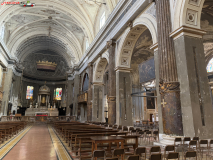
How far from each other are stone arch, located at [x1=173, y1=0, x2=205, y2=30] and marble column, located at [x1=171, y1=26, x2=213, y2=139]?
31 cm

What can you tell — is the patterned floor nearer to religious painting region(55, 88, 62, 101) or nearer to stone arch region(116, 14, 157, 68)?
stone arch region(116, 14, 157, 68)

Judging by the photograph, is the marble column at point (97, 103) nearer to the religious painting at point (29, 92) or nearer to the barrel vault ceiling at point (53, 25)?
the barrel vault ceiling at point (53, 25)

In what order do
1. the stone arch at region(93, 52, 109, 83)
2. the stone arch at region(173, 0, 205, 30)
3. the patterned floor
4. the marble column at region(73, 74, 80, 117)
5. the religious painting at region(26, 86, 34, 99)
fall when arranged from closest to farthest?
the patterned floor, the stone arch at region(173, 0, 205, 30), the stone arch at region(93, 52, 109, 83), the marble column at region(73, 74, 80, 117), the religious painting at region(26, 86, 34, 99)

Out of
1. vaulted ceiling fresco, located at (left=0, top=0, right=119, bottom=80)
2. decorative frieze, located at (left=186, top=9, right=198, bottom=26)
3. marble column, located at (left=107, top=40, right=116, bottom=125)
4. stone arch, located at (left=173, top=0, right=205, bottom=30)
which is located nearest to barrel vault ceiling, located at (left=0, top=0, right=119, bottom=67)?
vaulted ceiling fresco, located at (left=0, top=0, right=119, bottom=80)

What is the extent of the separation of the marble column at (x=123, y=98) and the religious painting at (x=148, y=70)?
3.60 feet

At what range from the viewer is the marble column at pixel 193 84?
505 cm

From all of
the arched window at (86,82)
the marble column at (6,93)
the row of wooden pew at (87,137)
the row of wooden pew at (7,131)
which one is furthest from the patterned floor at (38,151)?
the marble column at (6,93)

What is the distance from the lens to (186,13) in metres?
5.87

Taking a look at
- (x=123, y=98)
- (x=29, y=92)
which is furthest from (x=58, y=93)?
(x=123, y=98)

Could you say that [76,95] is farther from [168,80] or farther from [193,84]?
[193,84]

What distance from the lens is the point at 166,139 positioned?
535cm

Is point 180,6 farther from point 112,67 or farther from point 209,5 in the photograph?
point 112,67

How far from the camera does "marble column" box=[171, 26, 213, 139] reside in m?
5.05

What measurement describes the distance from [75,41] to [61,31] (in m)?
2.38
